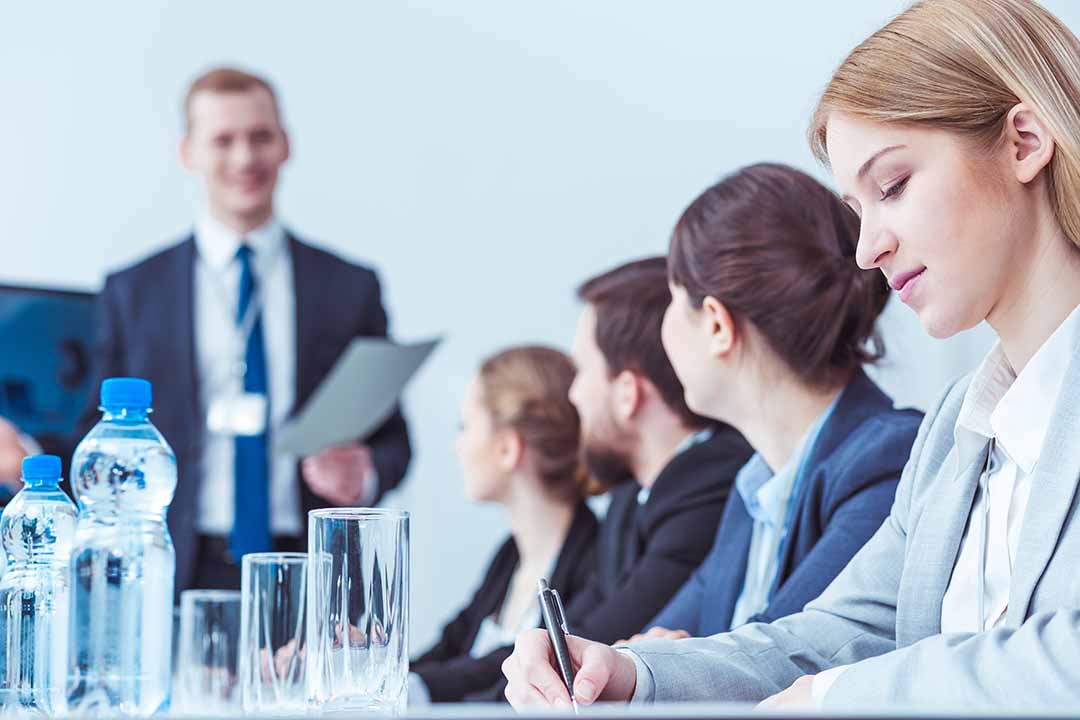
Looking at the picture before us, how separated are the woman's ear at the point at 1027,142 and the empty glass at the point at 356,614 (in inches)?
24.2

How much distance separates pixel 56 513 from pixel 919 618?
807 millimetres

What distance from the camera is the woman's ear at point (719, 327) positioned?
6.06ft

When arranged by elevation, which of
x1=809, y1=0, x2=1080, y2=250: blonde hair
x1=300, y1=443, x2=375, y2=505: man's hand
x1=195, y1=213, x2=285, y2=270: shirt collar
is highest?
x1=195, y1=213, x2=285, y2=270: shirt collar

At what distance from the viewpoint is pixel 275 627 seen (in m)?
1.28

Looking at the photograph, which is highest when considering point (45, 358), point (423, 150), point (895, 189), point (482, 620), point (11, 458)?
point (423, 150)

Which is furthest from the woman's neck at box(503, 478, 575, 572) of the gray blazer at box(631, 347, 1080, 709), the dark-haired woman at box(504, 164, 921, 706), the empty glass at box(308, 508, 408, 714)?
the empty glass at box(308, 508, 408, 714)

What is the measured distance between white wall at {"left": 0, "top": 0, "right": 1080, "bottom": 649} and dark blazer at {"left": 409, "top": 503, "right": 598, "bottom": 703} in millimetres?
973

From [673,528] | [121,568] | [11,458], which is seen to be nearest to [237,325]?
[673,528]

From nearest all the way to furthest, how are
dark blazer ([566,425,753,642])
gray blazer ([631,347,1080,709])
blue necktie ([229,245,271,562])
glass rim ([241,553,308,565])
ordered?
gray blazer ([631,347,1080,709]), glass rim ([241,553,308,565]), dark blazer ([566,425,753,642]), blue necktie ([229,245,271,562])

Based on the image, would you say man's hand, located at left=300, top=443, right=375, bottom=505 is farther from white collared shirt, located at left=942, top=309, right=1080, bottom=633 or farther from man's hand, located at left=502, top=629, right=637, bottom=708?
white collared shirt, located at left=942, top=309, right=1080, bottom=633

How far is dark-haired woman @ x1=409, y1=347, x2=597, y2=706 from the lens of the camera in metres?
2.78

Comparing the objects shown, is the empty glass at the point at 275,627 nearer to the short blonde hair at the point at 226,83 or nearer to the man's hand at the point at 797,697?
the man's hand at the point at 797,697

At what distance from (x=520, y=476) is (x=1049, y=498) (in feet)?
6.12

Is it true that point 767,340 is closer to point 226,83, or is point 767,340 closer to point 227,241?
point 227,241
